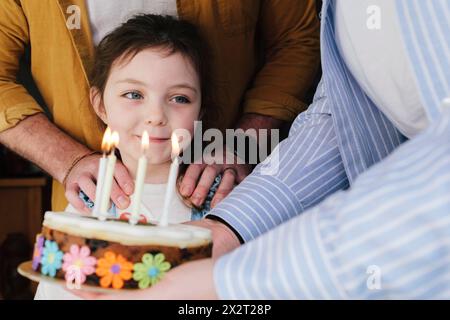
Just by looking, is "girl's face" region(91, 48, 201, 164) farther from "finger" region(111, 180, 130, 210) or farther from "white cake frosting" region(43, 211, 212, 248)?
"white cake frosting" region(43, 211, 212, 248)

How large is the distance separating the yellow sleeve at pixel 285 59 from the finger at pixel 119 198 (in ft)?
1.52

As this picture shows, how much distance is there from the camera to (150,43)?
1382 mm

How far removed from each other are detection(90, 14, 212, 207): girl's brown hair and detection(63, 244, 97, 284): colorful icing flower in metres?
0.74

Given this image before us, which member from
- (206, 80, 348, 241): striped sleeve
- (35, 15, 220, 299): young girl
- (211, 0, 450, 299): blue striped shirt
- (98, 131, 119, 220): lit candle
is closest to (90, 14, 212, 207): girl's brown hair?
(35, 15, 220, 299): young girl

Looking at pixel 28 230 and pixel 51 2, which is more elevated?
pixel 51 2

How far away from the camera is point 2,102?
1.56 metres

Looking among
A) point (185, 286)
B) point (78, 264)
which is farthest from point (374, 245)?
point (78, 264)

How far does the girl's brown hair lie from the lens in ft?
4.56

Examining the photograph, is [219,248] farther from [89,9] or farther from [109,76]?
[89,9]

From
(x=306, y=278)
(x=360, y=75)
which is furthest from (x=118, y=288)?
(x=360, y=75)

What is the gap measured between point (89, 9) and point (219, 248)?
2.96 ft

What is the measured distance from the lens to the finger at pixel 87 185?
1.35 metres

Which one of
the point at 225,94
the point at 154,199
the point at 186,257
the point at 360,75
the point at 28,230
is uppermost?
the point at 360,75

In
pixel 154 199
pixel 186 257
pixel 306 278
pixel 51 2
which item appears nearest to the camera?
pixel 306 278
